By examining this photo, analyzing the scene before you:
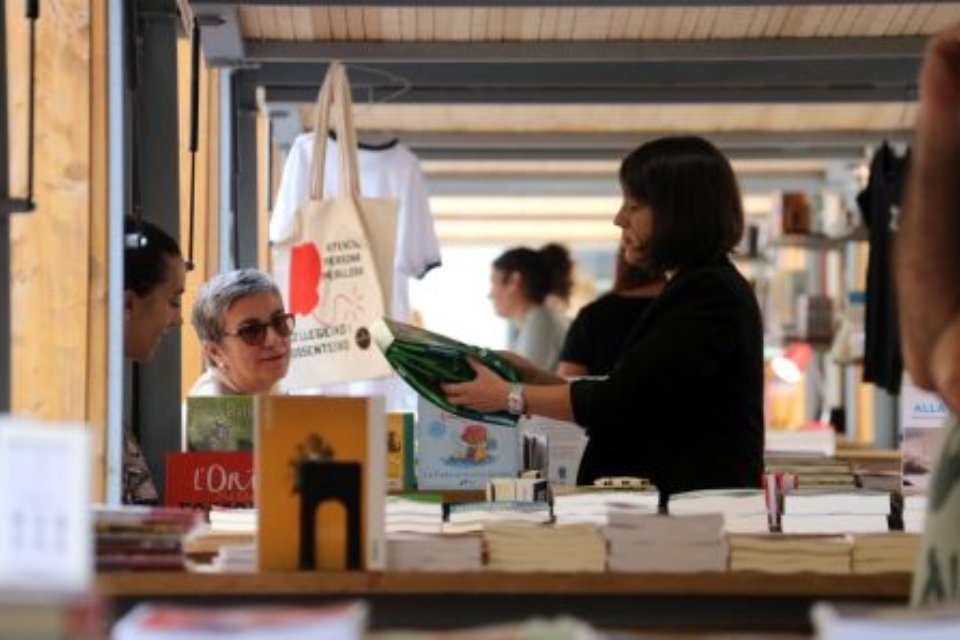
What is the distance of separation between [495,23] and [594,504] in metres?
3.77

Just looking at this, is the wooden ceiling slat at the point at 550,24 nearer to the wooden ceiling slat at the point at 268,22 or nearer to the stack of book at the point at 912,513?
the wooden ceiling slat at the point at 268,22

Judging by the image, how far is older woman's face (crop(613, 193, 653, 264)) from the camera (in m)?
4.61

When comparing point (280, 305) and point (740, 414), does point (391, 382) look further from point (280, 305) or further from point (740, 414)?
point (740, 414)

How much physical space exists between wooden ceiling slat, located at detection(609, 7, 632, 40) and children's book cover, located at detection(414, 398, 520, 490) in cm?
207

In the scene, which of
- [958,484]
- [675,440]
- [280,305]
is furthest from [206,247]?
[958,484]

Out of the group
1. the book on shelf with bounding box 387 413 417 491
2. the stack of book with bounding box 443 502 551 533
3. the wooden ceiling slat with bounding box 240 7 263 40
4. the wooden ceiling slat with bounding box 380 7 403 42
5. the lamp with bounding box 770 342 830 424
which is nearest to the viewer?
the stack of book with bounding box 443 502 551 533

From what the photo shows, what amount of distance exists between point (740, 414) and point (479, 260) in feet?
43.6

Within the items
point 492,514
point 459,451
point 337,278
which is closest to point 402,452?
point 459,451

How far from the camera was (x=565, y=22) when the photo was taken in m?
7.56

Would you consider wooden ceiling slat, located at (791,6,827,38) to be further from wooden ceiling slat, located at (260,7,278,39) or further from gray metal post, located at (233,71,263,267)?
gray metal post, located at (233,71,263,267)

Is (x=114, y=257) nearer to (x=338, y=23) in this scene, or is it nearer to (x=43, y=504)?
(x=338, y=23)

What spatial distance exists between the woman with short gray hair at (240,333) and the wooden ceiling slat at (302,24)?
145 centimetres

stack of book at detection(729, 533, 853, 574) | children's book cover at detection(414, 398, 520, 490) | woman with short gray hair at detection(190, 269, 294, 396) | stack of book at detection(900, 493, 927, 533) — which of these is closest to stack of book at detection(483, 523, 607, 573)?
stack of book at detection(729, 533, 853, 574)

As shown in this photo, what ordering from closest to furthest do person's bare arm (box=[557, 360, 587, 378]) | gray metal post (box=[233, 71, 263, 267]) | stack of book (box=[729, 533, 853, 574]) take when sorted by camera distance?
stack of book (box=[729, 533, 853, 574]), person's bare arm (box=[557, 360, 587, 378]), gray metal post (box=[233, 71, 263, 267])
